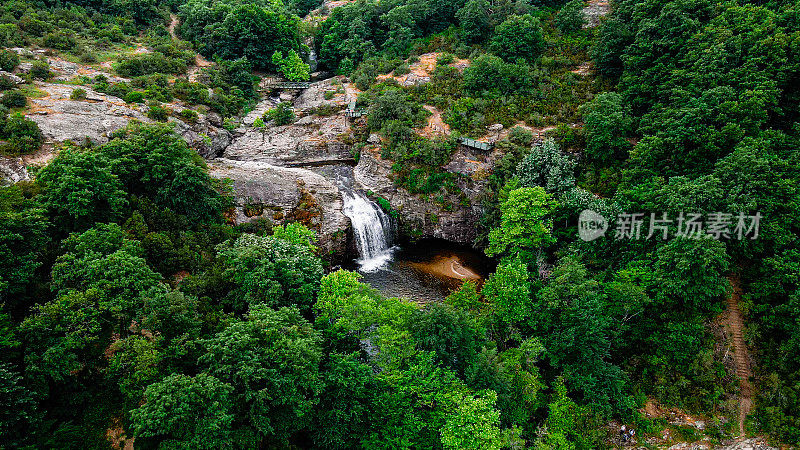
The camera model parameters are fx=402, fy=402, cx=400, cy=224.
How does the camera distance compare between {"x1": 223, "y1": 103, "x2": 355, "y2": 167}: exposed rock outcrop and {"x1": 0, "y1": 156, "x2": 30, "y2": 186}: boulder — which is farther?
{"x1": 223, "y1": 103, "x2": 355, "y2": 167}: exposed rock outcrop

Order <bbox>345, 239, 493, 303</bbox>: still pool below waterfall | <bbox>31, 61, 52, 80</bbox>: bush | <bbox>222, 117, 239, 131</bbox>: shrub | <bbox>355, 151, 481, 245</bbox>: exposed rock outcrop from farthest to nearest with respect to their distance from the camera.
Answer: <bbox>222, 117, 239, 131</bbox>: shrub < <bbox>355, 151, 481, 245</bbox>: exposed rock outcrop < <bbox>31, 61, 52, 80</bbox>: bush < <bbox>345, 239, 493, 303</bbox>: still pool below waterfall

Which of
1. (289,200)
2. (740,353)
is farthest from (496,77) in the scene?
(740,353)

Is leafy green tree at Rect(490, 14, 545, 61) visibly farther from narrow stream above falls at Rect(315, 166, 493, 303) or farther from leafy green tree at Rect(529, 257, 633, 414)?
leafy green tree at Rect(529, 257, 633, 414)

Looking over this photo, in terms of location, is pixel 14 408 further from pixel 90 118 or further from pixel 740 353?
pixel 740 353

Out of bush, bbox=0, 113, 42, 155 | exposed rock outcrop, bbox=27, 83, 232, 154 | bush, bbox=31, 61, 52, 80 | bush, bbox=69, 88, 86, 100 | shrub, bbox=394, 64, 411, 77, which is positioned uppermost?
shrub, bbox=394, 64, 411, 77

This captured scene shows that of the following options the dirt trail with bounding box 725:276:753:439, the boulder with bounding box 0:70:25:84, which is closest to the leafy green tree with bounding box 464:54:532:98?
the dirt trail with bounding box 725:276:753:439

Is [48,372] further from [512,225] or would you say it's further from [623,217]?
[623,217]

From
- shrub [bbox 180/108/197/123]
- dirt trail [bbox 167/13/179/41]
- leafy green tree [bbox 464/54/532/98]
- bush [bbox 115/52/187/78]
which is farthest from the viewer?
dirt trail [bbox 167/13/179/41]

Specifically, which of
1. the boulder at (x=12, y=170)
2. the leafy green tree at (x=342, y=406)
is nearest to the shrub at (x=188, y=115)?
the boulder at (x=12, y=170)
